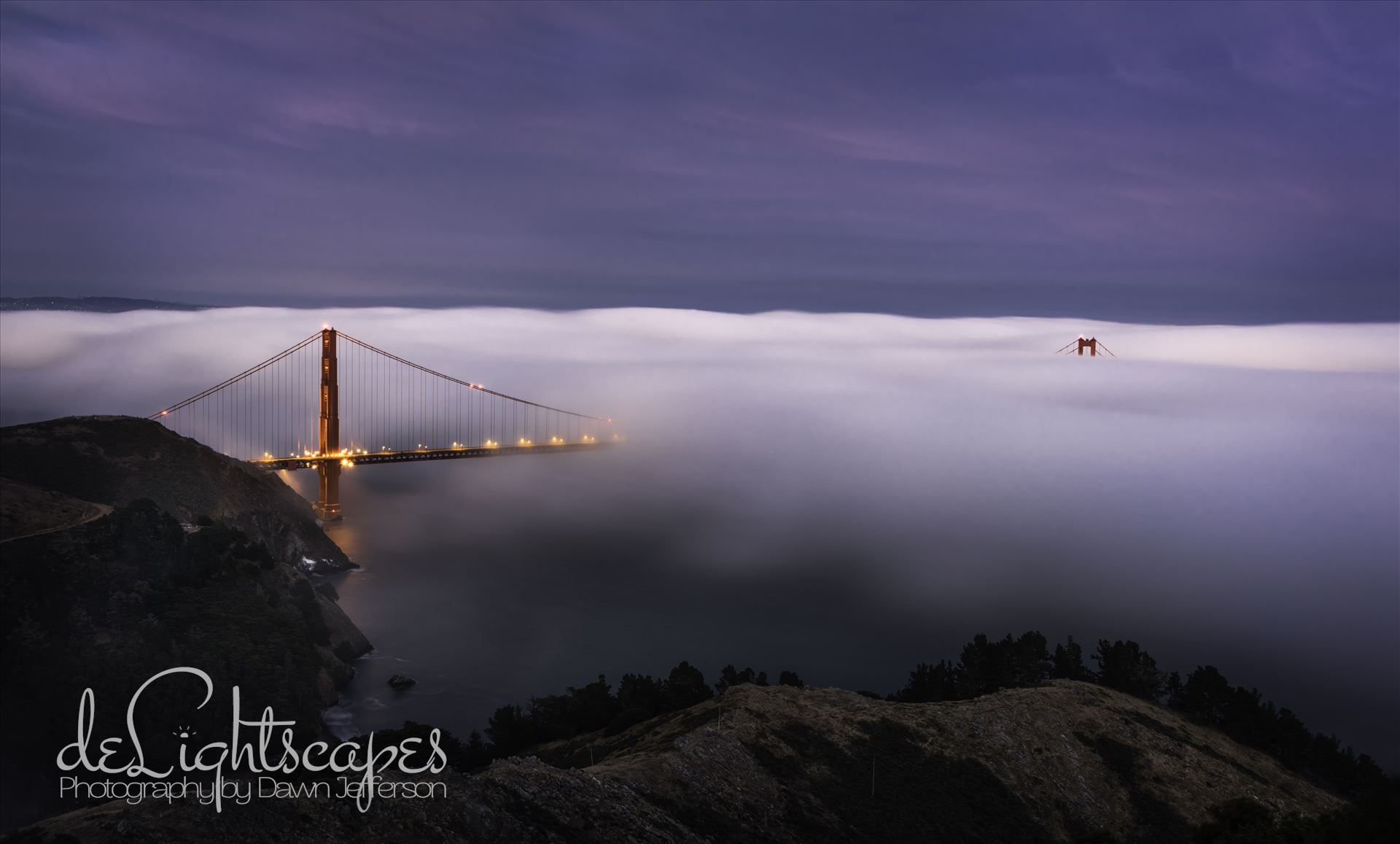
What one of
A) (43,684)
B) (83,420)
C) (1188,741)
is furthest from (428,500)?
(1188,741)

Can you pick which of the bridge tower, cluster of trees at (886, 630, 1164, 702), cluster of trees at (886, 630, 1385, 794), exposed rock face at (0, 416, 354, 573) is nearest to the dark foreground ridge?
exposed rock face at (0, 416, 354, 573)

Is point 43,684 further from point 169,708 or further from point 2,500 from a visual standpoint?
point 2,500

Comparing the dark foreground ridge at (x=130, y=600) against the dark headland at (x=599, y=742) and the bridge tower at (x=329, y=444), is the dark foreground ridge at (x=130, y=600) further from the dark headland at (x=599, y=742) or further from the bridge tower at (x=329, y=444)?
the bridge tower at (x=329, y=444)

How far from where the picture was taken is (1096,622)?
85.4 m

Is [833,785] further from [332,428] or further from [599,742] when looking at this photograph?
[332,428]

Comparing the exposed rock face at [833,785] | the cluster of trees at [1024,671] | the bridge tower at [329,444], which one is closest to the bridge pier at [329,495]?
the bridge tower at [329,444]

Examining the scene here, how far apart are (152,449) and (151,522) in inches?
582

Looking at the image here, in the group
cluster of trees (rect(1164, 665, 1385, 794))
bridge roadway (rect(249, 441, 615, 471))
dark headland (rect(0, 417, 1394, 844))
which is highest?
bridge roadway (rect(249, 441, 615, 471))

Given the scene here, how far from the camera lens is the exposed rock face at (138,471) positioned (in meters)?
54.2

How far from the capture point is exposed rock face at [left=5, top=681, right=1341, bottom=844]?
1809cm

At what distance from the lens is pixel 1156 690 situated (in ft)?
139

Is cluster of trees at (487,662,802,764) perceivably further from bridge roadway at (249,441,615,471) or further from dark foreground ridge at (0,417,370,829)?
bridge roadway at (249,441,615,471)

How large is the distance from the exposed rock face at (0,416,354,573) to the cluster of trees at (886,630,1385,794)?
45.4 meters

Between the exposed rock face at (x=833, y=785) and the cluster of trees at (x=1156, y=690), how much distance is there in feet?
8.54
